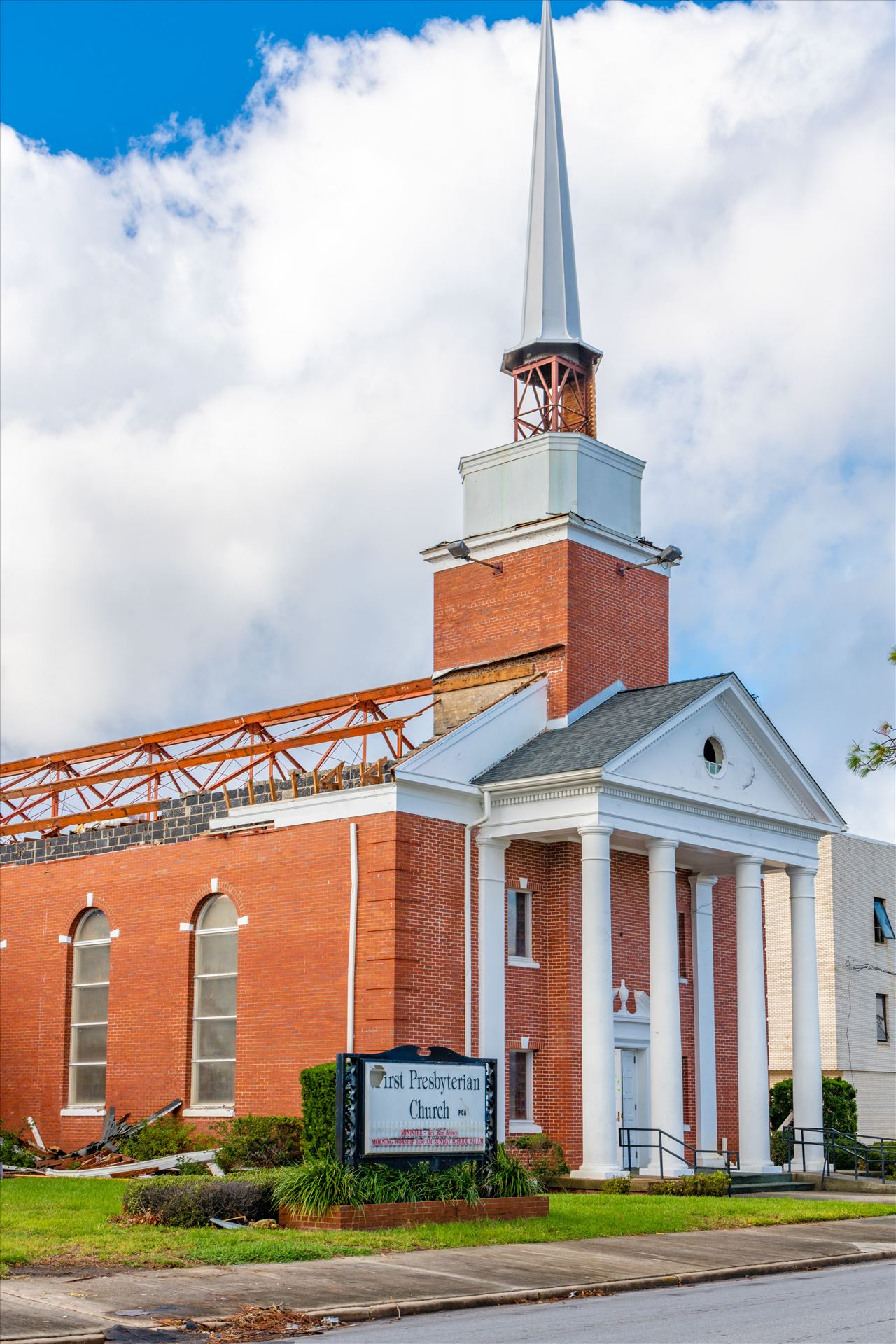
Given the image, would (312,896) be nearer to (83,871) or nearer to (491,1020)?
(491,1020)

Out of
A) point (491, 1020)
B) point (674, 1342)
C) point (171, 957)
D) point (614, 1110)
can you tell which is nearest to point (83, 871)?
point (171, 957)

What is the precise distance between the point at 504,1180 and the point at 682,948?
1363 centimetres

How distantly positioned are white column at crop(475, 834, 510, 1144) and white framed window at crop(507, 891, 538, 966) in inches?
16.5

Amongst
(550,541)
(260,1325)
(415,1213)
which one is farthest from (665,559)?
(260,1325)

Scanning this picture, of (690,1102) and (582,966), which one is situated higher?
(582,966)

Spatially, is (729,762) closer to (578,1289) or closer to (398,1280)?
(578,1289)

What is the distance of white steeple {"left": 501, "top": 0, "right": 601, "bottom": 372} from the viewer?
37469 mm

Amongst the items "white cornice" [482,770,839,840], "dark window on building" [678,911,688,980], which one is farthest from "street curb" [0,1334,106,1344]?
"dark window on building" [678,911,688,980]

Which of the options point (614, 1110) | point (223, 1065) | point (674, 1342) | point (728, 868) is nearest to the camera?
point (674, 1342)

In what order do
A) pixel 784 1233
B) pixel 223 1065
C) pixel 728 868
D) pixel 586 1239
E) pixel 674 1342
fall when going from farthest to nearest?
pixel 728 868 < pixel 223 1065 < pixel 784 1233 < pixel 586 1239 < pixel 674 1342

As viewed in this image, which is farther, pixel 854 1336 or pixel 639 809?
pixel 639 809

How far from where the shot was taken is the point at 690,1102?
3316 cm

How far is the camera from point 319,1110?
72.4ft

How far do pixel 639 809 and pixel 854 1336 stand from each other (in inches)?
665
